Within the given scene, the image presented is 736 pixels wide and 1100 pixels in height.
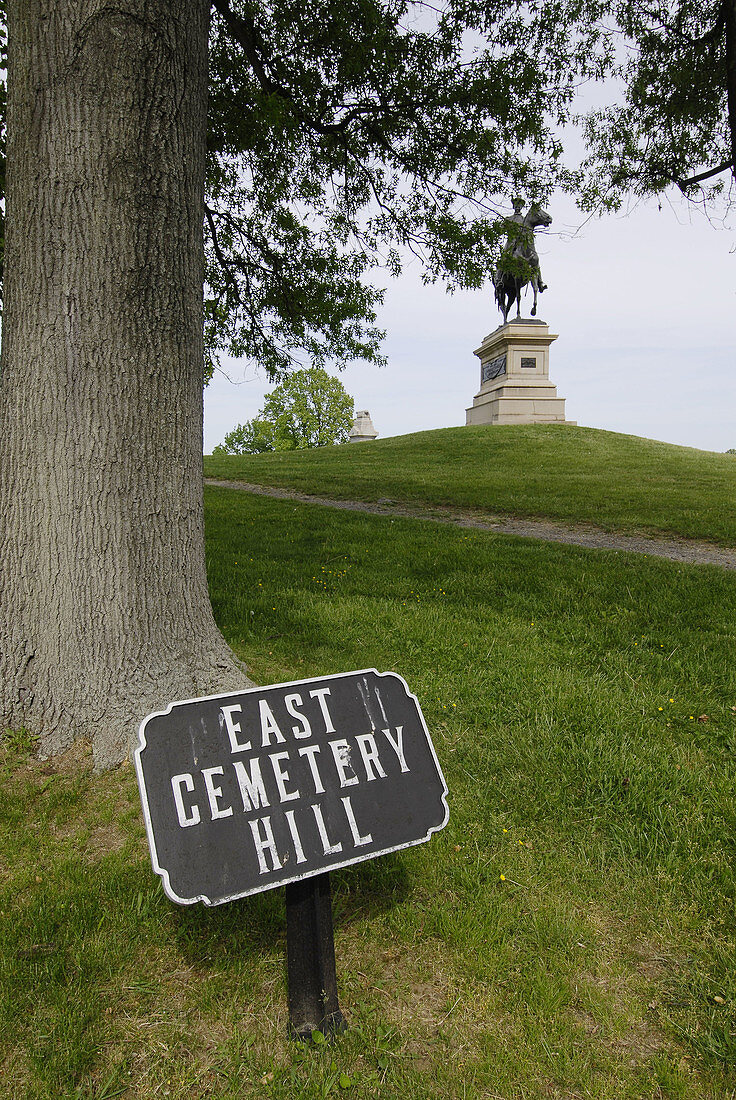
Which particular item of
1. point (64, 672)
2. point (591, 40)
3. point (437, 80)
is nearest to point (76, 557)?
point (64, 672)

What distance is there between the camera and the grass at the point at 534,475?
1139 centimetres

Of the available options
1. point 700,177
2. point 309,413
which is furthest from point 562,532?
point 309,413

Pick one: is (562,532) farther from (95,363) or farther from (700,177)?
(95,363)

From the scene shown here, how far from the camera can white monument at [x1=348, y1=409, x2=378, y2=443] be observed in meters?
40.5

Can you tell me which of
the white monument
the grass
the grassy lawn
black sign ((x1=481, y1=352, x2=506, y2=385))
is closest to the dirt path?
the grass

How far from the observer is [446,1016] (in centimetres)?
190

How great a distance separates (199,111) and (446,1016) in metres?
3.92

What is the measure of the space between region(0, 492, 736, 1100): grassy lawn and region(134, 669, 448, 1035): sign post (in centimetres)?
28

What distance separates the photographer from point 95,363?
2.87 metres

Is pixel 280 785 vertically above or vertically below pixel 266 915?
above

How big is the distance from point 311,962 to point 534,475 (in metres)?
16.0

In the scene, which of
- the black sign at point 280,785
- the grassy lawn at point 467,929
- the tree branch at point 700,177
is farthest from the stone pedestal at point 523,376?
the black sign at point 280,785

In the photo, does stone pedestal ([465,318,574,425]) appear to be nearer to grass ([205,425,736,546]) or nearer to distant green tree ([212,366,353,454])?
grass ([205,425,736,546])

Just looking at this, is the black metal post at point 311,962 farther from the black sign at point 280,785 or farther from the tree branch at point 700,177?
the tree branch at point 700,177
